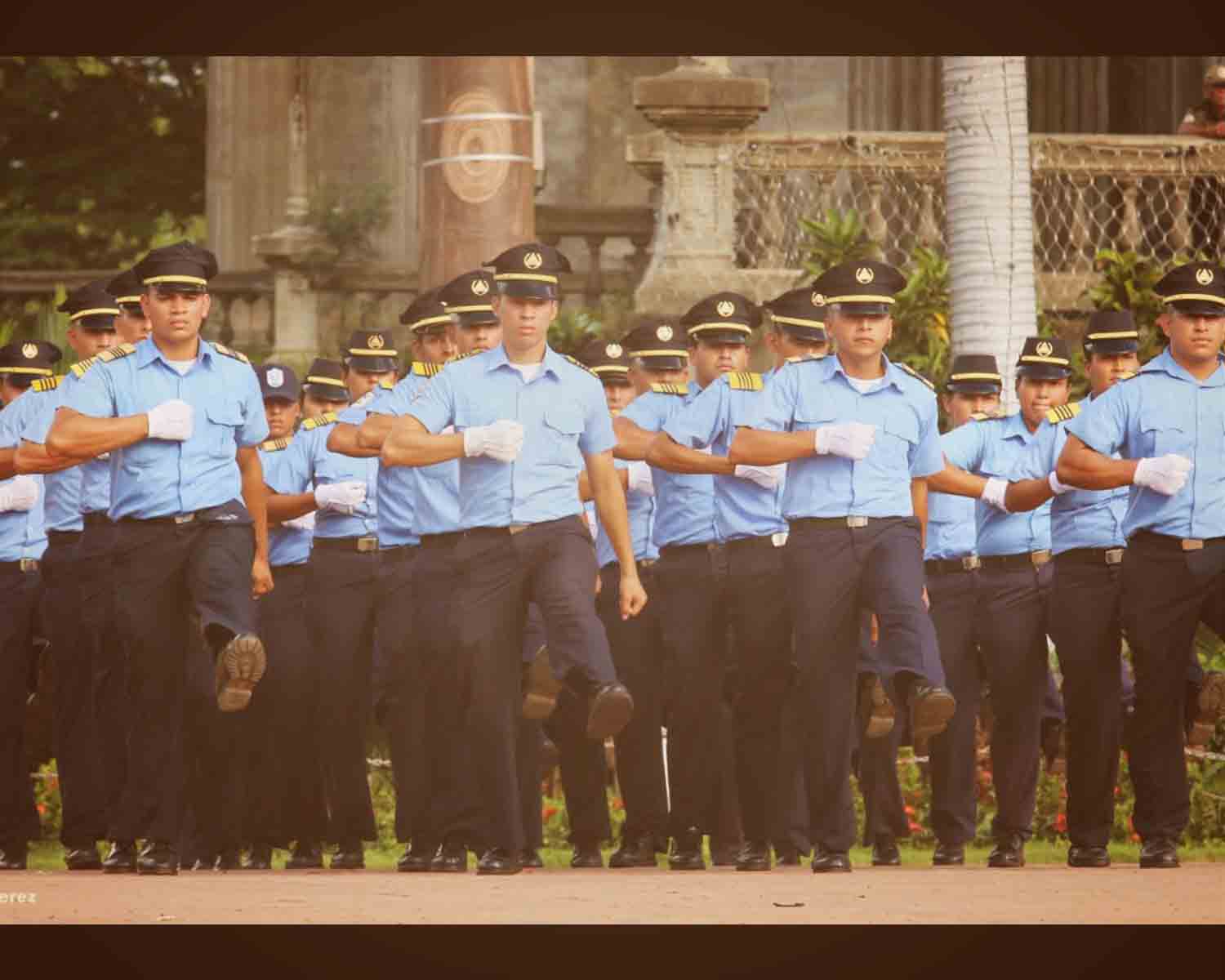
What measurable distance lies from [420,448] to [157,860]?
1.85m

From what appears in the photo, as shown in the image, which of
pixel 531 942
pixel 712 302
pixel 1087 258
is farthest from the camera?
pixel 1087 258

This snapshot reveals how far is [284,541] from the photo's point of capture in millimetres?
14312

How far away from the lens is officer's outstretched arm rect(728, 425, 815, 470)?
12.3m

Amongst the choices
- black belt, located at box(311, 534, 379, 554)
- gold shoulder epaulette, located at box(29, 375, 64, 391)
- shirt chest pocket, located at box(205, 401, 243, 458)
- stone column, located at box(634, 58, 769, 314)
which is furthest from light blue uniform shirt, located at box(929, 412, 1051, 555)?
stone column, located at box(634, 58, 769, 314)

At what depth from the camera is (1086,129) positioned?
21.7 metres

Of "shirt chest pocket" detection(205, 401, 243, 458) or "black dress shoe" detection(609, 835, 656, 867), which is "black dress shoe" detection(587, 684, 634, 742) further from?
"black dress shoe" detection(609, 835, 656, 867)

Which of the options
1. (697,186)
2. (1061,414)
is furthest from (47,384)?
(697,186)

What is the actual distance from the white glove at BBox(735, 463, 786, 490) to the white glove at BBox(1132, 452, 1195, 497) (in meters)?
1.63

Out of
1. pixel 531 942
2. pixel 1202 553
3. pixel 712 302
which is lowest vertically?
pixel 531 942

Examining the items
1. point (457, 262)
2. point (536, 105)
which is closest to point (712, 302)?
point (457, 262)

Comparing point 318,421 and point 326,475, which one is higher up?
point 318,421

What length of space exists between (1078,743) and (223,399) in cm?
365

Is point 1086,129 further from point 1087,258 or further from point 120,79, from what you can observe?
point 120,79

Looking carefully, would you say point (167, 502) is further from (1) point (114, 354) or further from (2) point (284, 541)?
(2) point (284, 541)
